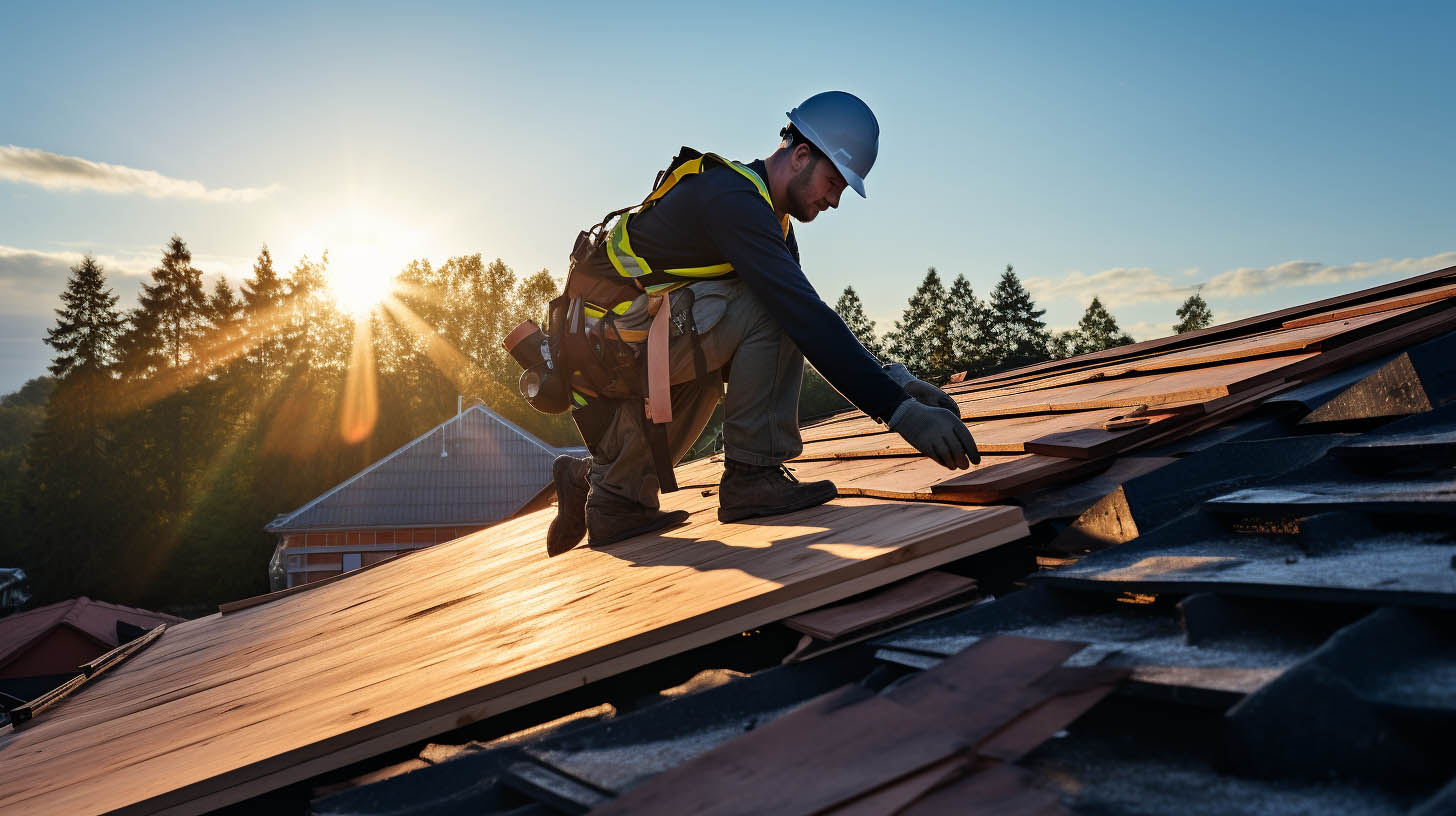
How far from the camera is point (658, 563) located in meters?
2.27

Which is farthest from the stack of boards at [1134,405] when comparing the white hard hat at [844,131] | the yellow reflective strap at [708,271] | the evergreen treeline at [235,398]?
the evergreen treeline at [235,398]

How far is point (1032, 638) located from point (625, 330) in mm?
1723

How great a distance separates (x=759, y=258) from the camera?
233cm

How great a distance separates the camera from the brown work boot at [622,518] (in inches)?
116

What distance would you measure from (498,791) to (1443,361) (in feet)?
7.64

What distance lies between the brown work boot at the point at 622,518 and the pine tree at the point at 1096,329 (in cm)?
5727

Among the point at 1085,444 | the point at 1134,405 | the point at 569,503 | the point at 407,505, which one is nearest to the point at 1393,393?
the point at 1134,405

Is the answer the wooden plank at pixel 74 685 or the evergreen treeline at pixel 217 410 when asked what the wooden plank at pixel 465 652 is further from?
the evergreen treeline at pixel 217 410

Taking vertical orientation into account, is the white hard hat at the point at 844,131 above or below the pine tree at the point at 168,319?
below

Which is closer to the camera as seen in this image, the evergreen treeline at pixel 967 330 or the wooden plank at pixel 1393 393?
the wooden plank at pixel 1393 393

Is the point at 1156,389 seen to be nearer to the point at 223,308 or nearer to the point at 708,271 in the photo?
the point at 708,271

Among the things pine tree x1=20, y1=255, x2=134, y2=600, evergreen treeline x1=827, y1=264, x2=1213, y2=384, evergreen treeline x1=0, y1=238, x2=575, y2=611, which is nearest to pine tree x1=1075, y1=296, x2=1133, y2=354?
evergreen treeline x1=827, y1=264, x2=1213, y2=384

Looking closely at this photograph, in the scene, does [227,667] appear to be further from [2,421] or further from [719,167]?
[2,421]

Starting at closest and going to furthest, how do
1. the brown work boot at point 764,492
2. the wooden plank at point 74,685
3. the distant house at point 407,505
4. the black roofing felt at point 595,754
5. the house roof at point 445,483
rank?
the black roofing felt at point 595,754, the brown work boot at point 764,492, the wooden plank at point 74,685, the distant house at point 407,505, the house roof at point 445,483
